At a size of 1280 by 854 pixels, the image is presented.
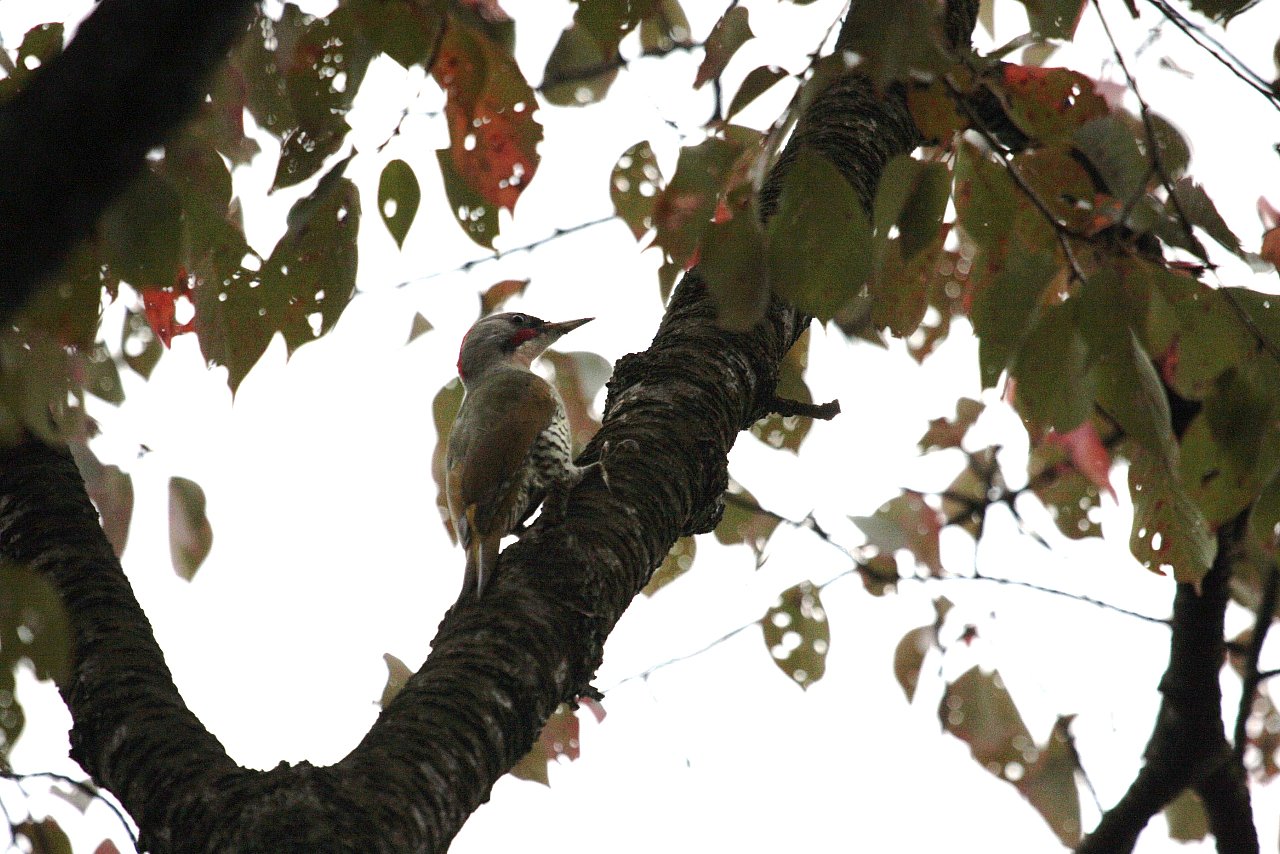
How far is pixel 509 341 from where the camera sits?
20.8 feet

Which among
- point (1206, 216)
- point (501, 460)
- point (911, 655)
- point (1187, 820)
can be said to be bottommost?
point (1187, 820)

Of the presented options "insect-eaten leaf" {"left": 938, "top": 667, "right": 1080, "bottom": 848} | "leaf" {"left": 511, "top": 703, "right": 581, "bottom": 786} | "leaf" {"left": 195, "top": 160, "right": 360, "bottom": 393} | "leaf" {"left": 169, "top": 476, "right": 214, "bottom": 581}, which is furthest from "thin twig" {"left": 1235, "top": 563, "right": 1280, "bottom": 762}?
"leaf" {"left": 169, "top": 476, "right": 214, "bottom": 581}

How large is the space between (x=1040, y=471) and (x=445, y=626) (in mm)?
1989

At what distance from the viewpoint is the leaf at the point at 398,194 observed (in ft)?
6.60

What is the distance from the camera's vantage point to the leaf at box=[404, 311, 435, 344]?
11.1ft

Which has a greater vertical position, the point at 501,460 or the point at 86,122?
the point at 501,460

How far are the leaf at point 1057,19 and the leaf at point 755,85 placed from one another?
18.4 inches

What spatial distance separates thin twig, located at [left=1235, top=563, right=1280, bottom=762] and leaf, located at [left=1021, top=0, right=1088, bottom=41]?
1001 mm

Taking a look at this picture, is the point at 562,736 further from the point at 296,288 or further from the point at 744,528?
the point at 296,288

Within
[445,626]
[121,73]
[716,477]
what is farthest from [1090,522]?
[121,73]

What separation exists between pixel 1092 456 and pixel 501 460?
81.3 inches

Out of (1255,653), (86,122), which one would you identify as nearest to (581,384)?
(1255,653)

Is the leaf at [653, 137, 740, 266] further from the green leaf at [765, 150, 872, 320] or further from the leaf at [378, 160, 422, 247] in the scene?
the leaf at [378, 160, 422, 247]

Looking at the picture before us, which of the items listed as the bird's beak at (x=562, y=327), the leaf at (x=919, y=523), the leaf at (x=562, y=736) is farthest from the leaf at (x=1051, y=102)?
the bird's beak at (x=562, y=327)
